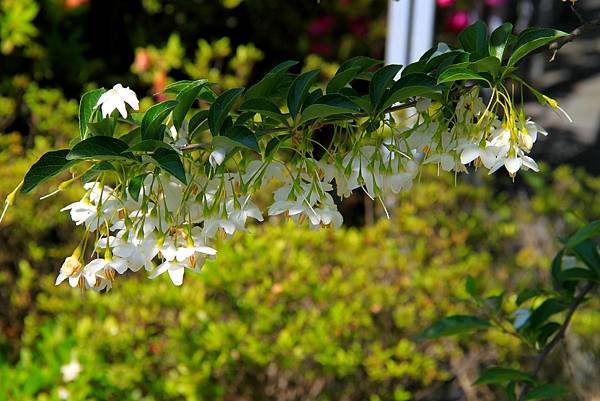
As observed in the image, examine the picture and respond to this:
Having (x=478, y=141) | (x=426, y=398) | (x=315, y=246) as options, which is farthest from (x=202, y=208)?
(x=426, y=398)

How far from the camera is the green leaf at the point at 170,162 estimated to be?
84cm

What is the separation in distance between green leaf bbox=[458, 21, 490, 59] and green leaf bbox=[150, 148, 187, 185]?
35 cm

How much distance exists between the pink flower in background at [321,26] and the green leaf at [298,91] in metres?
3.42

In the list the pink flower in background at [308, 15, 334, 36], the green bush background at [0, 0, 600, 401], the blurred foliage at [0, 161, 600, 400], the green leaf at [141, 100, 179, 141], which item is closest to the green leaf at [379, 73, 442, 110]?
the green leaf at [141, 100, 179, 141]

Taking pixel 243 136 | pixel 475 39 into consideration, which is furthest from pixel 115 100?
pixel 475 39

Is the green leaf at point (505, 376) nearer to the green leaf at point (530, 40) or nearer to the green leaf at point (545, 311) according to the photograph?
the green leaf at point (545, 311)

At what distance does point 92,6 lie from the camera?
4.12 m

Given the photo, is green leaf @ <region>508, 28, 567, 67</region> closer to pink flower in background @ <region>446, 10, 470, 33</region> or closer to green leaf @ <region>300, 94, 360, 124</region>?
green leaf @ <region>300, 94, 360, 124</region>

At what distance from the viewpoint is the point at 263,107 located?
898mm

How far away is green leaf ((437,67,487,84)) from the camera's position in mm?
861

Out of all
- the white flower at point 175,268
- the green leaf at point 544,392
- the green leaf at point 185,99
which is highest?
the green leaf at point 185,99

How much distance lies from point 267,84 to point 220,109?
0.08m

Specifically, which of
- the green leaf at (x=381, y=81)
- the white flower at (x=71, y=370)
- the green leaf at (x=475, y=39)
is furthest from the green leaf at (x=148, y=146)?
the white flower at (x=71, y=370)

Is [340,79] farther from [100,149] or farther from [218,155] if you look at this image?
[100,149]
